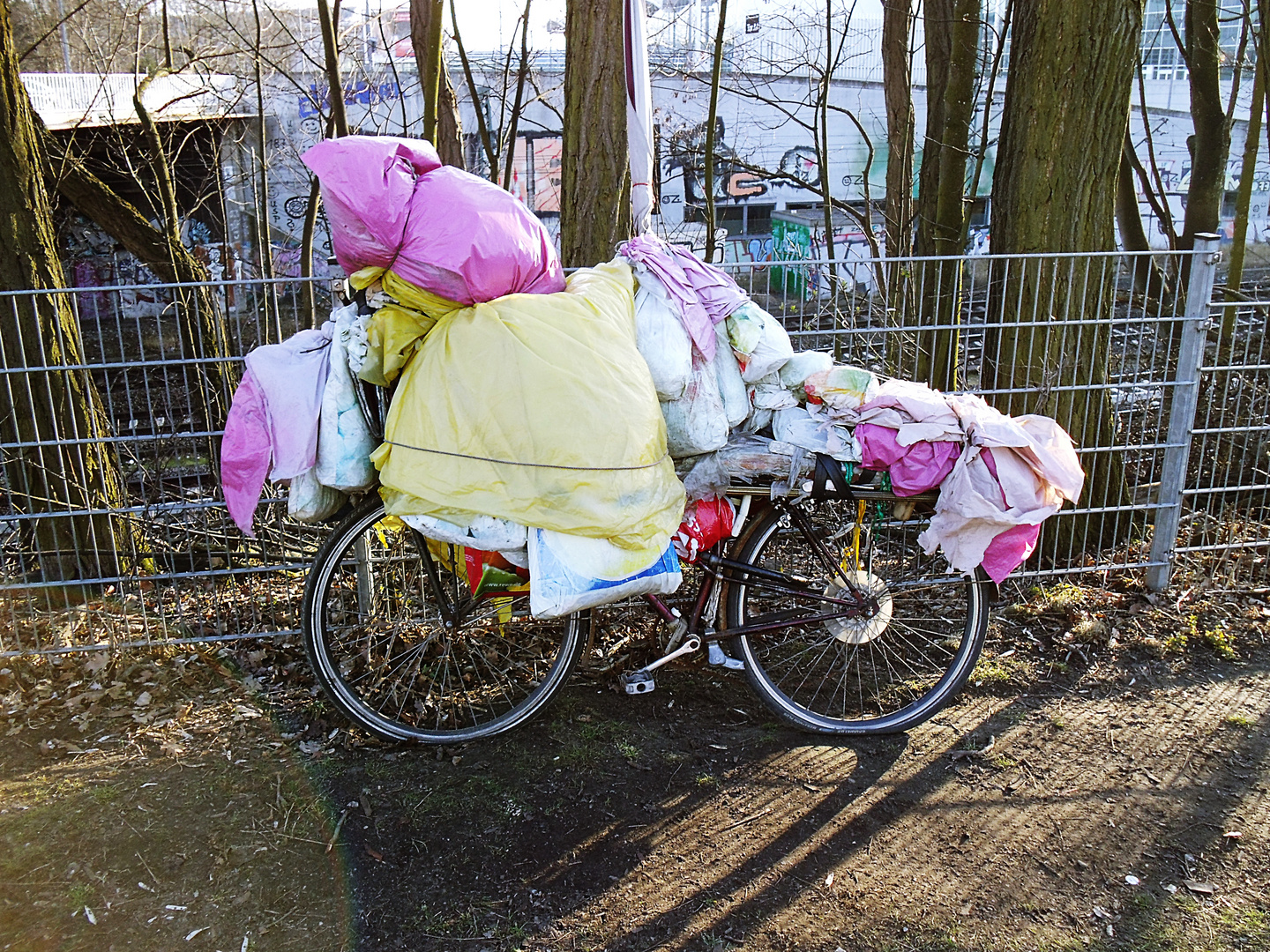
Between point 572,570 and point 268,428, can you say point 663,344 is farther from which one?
point 268,428

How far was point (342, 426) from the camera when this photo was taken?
3146 millimetres

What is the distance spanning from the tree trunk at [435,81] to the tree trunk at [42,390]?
2.86m

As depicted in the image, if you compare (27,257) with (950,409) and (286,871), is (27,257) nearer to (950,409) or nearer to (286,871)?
(286,871)

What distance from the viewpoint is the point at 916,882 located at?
2902 millimetres

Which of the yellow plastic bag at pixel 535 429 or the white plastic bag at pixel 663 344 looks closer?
the yellow plastic bag at pixel 535 429

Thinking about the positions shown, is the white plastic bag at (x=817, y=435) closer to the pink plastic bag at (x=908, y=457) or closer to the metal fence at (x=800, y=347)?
the pink plastic bag at (x=908, y=457)

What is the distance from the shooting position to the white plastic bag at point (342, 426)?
313 cm

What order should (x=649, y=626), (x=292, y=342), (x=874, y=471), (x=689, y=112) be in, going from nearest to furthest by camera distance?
(x=292, y=342)
(x=874, y=471)
(x=649, y=626)
(x=689, y=112)

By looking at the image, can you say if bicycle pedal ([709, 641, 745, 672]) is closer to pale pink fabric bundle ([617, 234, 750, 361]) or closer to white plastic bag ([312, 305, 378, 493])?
pale pink fabric bundle ([617, 234, 750, 361])

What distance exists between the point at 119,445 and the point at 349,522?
178cm

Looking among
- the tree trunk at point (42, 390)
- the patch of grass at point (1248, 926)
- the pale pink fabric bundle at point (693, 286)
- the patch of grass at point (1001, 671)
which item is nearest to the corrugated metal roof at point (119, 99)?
the tree trunk at point (42, 390)

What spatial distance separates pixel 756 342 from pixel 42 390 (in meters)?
3.19

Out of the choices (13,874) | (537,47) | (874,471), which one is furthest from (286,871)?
(537,47)

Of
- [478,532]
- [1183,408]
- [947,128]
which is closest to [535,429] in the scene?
[478,532]
